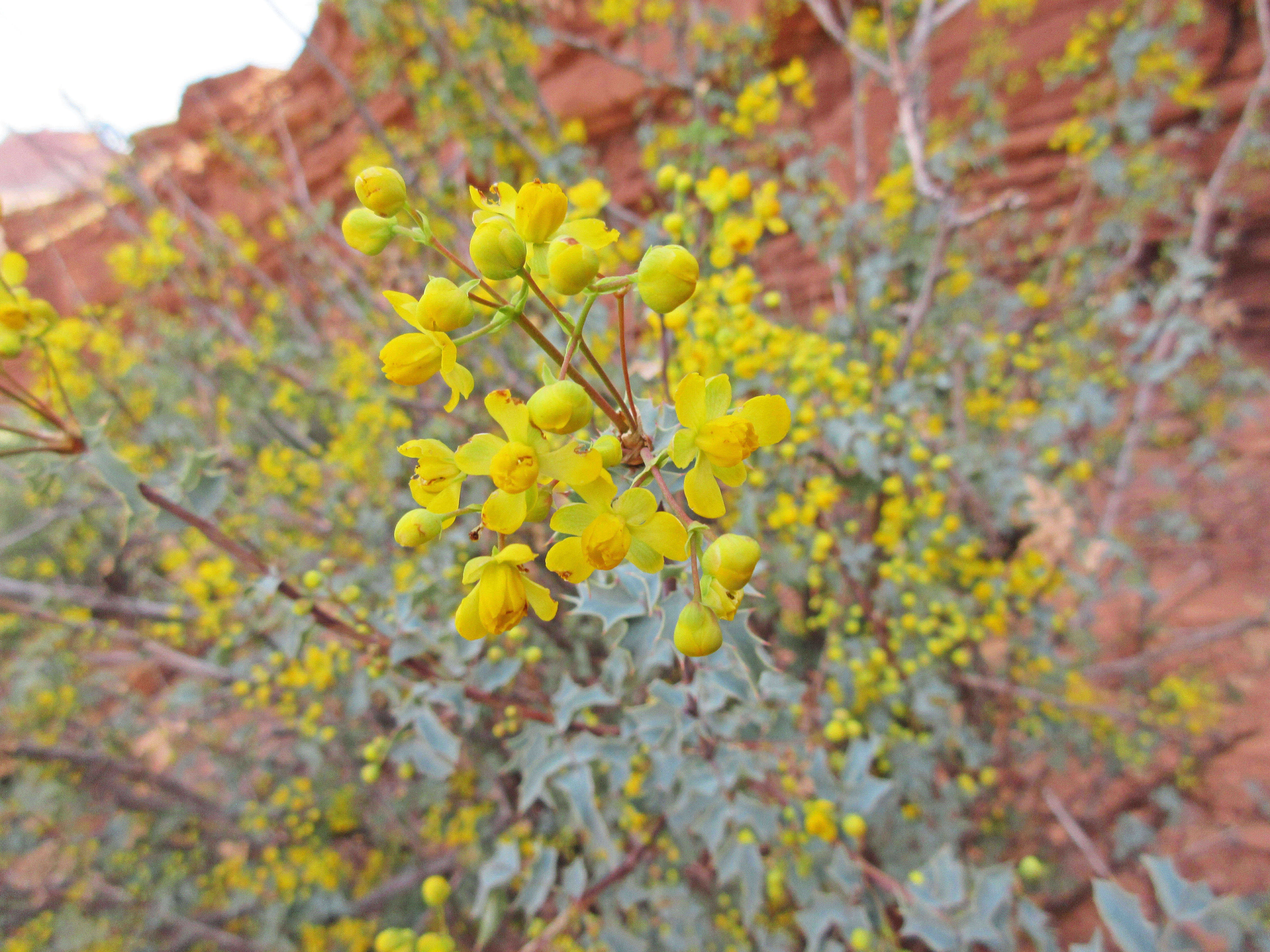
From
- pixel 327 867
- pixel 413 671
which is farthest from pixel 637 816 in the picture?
pixel 327 867

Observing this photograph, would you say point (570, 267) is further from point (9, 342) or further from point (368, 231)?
point (9, 342)

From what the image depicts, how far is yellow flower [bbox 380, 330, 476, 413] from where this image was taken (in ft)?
1.99

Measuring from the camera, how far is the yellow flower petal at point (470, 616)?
2.13 ft

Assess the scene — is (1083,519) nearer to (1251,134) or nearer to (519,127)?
(1251,134)

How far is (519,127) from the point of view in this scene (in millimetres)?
3092

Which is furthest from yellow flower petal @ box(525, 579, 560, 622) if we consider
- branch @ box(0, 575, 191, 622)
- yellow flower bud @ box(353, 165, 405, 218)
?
branch @ box(0, 575, 191, 622)

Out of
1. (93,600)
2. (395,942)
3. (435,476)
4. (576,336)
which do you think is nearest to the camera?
(576,336)

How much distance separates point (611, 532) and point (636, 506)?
0.04 m

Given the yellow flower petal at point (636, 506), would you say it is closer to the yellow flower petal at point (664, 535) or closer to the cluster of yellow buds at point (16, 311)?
the yellow flower petal at point (664, 535)

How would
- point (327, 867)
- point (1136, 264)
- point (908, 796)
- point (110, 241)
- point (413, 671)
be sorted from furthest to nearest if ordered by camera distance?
point (110, 241) < point (1136, 264) < point (327, 867) < point (908, 796) < point (413, 671)

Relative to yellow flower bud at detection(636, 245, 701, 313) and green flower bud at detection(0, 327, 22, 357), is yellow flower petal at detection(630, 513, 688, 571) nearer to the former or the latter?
yellow flower bud at detection(636, 245, 701, 313)

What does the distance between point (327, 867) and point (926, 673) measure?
97.7 inches

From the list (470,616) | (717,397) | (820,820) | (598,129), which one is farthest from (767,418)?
(598,129)

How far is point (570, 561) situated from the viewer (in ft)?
1.96
